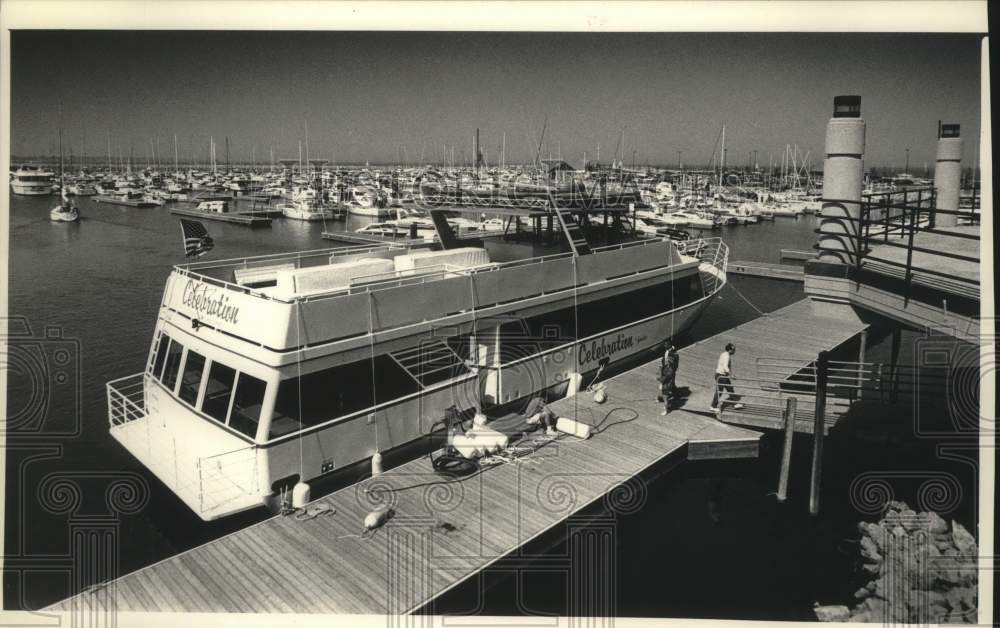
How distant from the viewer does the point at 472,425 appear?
11969 mm

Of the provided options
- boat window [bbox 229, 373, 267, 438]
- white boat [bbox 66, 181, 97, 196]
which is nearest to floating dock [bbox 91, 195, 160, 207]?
white boat [bbox 66, 181, 97, 196]

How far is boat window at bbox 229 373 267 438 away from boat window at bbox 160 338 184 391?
1.81 m

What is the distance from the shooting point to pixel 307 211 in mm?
56312

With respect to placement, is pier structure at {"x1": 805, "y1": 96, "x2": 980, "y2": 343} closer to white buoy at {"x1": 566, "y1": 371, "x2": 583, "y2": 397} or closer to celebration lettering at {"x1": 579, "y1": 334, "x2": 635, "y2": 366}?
white buoy at {"x1": 566, "y1": 371, "x2": 583, "y2": 397}

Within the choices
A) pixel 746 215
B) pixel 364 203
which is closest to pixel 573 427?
pixel 364 203

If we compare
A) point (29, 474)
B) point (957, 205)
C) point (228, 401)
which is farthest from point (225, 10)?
point (957, 205)

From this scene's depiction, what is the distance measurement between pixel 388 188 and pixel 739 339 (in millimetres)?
58520

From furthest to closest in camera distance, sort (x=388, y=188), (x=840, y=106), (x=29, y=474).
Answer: (x=388, y=188) → (x=29, y=474) → (x=840, y=106)

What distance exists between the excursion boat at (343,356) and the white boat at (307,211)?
42444 millimetres

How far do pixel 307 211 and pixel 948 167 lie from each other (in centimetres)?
5049

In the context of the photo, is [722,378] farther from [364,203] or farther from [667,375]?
[364,203]

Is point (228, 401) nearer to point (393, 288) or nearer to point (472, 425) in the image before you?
point (393, 288)

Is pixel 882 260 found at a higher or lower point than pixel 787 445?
higher

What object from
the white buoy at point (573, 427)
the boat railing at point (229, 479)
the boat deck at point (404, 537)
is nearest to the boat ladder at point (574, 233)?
the white buoy at point (573, 427)
